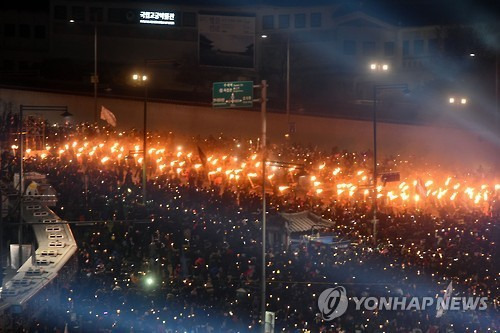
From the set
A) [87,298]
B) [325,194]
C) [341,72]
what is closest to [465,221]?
[325,194]

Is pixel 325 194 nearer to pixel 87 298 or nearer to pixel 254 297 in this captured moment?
pixel 254 297

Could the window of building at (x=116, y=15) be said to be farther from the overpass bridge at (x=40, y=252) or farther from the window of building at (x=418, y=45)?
the overpass bridge at (x=40, y=252)

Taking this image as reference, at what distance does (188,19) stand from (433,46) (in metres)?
15.5

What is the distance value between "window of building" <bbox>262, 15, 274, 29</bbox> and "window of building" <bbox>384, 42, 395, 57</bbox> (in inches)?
300

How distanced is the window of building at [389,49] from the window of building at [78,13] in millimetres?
18936

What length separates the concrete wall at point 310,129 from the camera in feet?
129

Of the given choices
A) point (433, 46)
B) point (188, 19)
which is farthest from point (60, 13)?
point (433, 46)

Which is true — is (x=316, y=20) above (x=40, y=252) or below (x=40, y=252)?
above

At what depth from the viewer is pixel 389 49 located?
53031mm

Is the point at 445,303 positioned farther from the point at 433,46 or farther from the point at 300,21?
the point at 300,21

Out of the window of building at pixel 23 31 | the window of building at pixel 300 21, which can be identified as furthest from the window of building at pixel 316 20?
the window of building at pixel 23 31

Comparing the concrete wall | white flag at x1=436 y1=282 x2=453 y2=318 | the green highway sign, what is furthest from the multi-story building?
white flag at x1=436 y1=282 x2=453 y2=318

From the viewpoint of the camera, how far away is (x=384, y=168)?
35.3m

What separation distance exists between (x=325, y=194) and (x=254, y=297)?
12.7 metres
